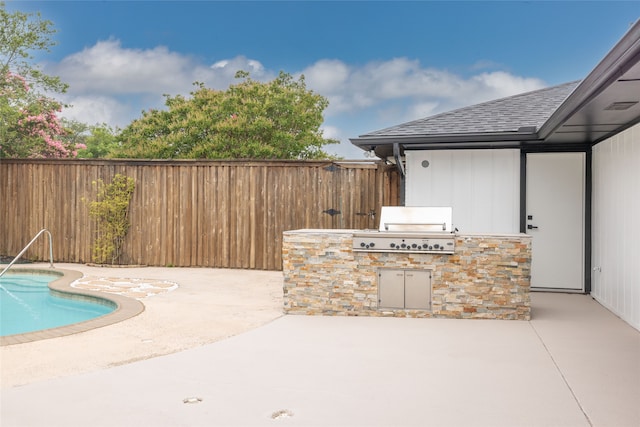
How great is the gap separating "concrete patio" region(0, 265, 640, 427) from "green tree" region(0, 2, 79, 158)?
38.3ft

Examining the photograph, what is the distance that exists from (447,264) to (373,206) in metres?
3.67

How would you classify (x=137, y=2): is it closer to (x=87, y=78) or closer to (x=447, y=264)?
(x=87, y=78)

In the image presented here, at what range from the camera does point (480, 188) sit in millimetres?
8047

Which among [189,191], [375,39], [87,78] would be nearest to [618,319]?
[189,191]

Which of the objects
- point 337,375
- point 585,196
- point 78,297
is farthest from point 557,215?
point 78,297

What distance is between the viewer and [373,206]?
9.63 metres

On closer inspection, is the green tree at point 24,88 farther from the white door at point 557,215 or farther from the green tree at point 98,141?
the white door at point 557,215

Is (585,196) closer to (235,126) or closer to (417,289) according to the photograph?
(417,289)

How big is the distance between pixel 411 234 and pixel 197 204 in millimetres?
5501

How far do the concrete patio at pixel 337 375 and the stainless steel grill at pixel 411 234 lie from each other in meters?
0.79

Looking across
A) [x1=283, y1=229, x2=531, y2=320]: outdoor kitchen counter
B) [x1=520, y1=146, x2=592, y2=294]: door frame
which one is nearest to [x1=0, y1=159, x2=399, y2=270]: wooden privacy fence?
[x1=520, y1=146, x2=592, y2=294]: door frame

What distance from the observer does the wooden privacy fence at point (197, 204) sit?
9758 mm

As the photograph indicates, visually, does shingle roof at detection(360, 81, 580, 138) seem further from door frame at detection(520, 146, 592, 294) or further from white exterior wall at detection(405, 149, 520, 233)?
door frame at detection(520, 146, 592, 294)

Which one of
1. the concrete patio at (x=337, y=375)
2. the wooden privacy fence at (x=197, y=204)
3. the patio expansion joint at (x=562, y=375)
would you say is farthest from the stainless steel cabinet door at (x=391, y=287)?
the wooden privacy fence at (x=197, y=204)
